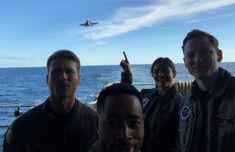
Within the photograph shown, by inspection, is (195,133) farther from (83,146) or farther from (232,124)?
(83,146)

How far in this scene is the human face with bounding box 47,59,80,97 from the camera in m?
3.33

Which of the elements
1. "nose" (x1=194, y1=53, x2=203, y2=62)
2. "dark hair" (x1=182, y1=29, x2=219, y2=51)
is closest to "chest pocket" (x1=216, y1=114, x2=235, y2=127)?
"nose" (x1=194, y1=53, x2=203, y2=62)

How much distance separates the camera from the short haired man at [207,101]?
323cm

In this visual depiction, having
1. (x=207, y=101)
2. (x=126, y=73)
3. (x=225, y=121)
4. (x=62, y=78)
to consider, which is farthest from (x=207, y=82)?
(x=62, y=78)

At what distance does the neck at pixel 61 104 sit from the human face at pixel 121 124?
1.35 m

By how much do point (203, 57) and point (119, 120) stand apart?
1699 millimetres

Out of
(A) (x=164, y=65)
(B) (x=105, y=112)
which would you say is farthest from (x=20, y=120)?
(A) (x=164, y=65)

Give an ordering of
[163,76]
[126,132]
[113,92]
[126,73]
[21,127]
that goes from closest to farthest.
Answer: [126,132]
[113,92]
[21,127]
[126,73]
[163,76]

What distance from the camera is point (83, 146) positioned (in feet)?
10.6

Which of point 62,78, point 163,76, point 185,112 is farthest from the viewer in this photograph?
point 163,76

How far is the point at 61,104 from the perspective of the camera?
10.9ft

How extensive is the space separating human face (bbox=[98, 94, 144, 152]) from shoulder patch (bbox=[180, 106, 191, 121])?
67.3 inches

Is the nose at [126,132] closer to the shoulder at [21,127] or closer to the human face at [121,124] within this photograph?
the human face at [121,124]

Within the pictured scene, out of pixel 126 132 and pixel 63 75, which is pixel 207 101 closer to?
pixel 63 75
